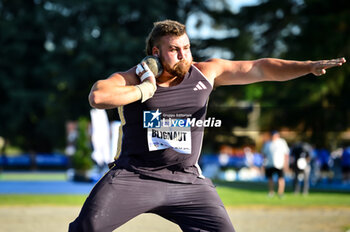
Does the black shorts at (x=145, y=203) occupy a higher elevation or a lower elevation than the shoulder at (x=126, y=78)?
lower

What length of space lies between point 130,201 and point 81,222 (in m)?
0.38

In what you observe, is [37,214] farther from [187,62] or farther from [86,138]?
[86,138]

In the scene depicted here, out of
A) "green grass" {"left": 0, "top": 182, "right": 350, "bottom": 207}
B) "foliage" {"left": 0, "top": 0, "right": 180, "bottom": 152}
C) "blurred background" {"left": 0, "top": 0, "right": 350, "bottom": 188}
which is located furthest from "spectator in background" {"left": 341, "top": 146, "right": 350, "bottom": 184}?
"foliage" {"left": 0, "top": 0, "right": 180, "bottom": 152}

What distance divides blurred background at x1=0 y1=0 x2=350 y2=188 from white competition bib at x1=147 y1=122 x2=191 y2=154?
25.6 metres

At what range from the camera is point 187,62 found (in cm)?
426

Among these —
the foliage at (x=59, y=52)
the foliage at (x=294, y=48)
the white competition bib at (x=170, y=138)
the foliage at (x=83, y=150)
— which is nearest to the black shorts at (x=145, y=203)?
the white competition bib at (x=170, y=138)

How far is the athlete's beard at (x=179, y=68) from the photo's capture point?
13.9ft

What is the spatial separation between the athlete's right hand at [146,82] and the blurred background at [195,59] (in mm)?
25789

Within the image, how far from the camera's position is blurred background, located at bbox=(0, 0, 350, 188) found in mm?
31438

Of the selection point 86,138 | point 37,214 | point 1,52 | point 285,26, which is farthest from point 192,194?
point 1,52

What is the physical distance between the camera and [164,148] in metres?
4.20

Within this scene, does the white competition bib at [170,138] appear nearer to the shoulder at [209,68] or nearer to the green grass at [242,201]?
the shoulder at [209,68]

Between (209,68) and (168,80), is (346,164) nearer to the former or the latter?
(209,68)

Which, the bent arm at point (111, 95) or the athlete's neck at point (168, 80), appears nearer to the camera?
the bent arm at point (111, 95)
